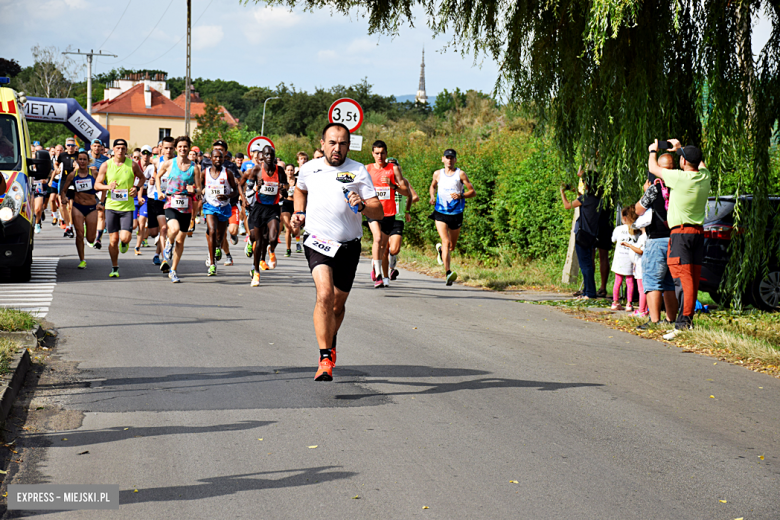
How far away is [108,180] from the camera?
1480cm

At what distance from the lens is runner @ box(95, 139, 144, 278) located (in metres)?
14.5

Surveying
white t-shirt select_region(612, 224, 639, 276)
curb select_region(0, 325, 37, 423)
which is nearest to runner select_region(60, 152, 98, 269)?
curb select_region(0, 325, 37, 423)

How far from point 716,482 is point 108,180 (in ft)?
40.0

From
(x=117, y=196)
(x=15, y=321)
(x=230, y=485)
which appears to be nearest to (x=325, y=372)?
(x=230, y=485)

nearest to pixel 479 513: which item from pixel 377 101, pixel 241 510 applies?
pixel 241 510

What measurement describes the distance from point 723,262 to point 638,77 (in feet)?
9.86

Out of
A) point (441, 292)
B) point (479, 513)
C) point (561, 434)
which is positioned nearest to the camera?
point (479, 513)

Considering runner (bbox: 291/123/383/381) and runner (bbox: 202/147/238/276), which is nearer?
runner (bbox: 291/123/383/381)

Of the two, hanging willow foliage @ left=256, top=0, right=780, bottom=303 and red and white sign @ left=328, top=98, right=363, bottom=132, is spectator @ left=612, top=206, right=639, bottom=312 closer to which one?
hanging willow foliage @ left=256, top=0, right=780, bottom=303

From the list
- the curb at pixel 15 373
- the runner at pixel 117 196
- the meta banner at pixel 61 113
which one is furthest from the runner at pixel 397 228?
the meta banner at pixel 61 113

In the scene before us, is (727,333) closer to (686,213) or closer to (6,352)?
(686,213)

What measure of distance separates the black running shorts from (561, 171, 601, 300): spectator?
237 inches

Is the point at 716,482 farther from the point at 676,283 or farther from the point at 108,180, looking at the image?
the point at 108,180

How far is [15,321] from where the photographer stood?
8438mm
